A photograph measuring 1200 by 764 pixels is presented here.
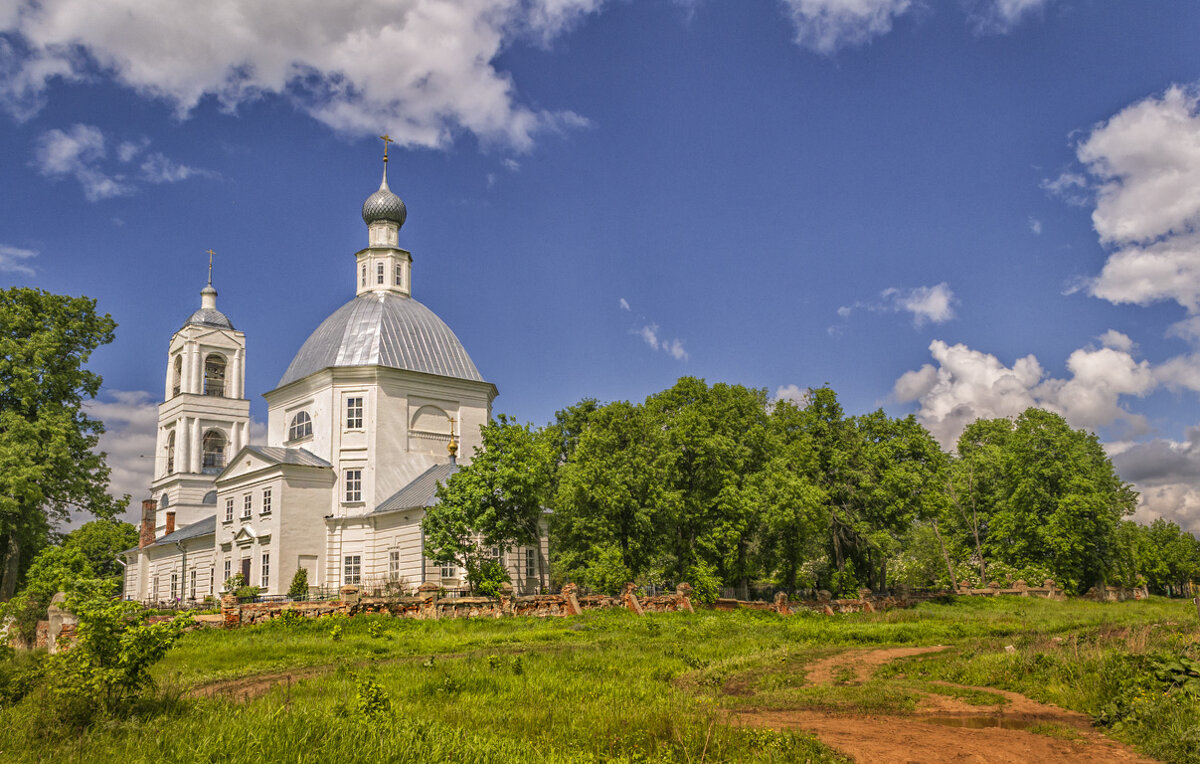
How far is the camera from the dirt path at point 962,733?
8.95 metres

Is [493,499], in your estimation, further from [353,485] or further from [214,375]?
[214,375]

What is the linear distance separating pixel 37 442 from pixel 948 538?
150ft

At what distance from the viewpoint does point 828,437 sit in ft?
121

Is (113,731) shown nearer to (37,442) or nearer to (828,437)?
(37,442)

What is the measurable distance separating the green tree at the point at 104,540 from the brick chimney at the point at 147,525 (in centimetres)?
1372

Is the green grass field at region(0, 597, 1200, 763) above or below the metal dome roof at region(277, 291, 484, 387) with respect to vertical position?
below

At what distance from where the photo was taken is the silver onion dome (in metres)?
46.4

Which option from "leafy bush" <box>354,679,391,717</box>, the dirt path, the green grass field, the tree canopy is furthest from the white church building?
the dirt path

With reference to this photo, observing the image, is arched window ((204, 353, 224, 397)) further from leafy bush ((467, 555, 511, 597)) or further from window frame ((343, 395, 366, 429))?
leafy bush ((467, 555, 511, 597))

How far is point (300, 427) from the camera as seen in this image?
41062 millimetres

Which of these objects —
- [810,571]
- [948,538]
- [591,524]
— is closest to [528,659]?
[591,524]

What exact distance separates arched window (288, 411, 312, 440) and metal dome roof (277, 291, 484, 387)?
1.86 m

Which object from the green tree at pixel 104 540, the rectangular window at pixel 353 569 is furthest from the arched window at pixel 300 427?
the green tree at pixel 104 540

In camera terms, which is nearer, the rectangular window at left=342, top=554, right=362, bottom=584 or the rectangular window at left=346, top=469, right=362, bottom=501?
the rectangular window at left=342, top=554, right=362, bottom=584
